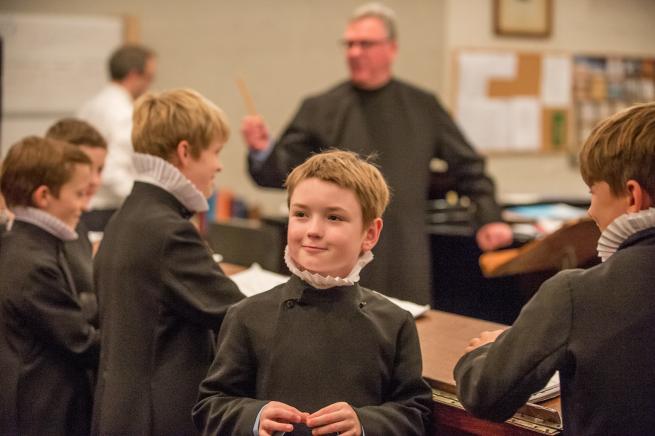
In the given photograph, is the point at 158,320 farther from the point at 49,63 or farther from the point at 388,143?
the point at 49,63

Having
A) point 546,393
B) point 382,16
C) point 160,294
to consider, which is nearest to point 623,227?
point 546,393

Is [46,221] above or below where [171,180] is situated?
below

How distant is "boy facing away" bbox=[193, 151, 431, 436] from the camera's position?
6.13 ft

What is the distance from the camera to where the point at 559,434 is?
6.07 ft

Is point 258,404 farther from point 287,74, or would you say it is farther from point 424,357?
point 287,74

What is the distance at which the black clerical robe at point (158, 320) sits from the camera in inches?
90.2

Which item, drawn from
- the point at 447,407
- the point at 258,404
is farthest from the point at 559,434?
Answer: the point at 258,404

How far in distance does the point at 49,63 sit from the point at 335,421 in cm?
497

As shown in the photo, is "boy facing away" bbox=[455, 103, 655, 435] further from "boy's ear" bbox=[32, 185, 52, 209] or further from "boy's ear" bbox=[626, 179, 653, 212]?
"boy's ear" bbox=[32, 185, 52, 209]

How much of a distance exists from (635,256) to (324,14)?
564 cm

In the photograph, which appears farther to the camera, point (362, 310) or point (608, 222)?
point (362, 310)

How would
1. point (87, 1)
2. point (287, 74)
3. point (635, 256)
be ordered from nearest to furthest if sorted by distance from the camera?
1. point (635, 256)
2. point (87, 1)
3. point (287, 74)

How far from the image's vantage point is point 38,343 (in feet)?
8.37

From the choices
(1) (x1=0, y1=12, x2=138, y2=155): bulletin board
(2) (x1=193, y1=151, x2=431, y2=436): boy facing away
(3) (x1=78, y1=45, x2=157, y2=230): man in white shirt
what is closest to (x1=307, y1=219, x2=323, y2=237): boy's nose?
(2) (x1=193, y1=151, x2=431, y2=436): boy facing away
